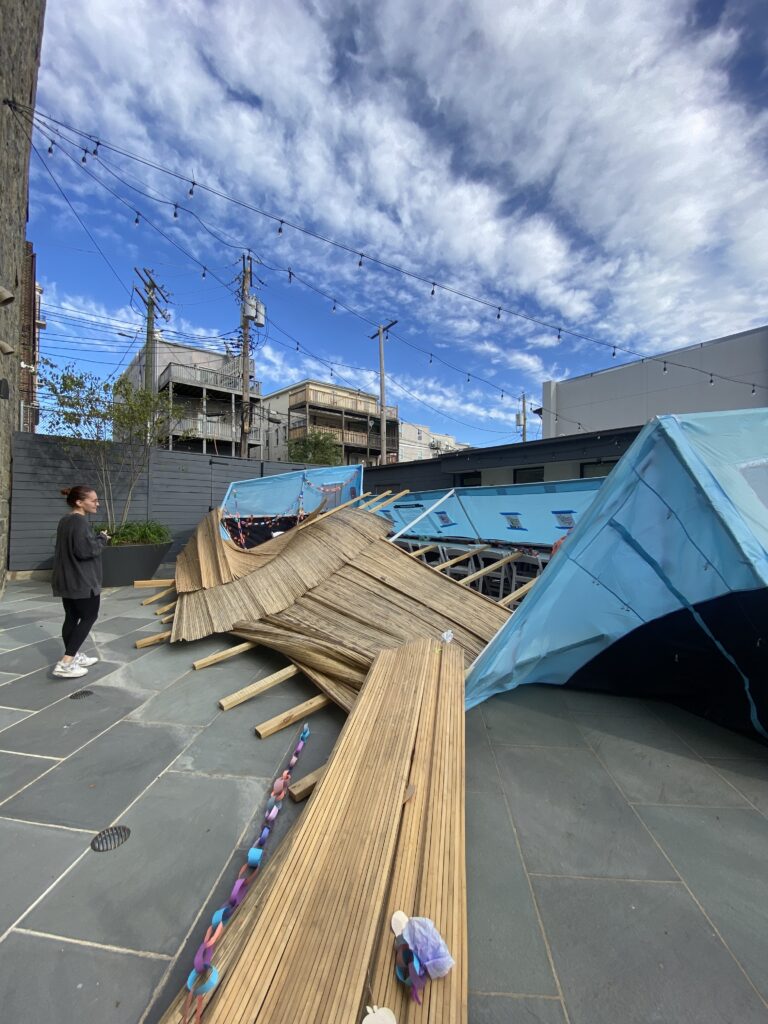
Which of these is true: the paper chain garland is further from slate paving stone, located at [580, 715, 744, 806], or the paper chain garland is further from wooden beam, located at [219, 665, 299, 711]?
slate paving stone, located at [580, 715, 744, 806]

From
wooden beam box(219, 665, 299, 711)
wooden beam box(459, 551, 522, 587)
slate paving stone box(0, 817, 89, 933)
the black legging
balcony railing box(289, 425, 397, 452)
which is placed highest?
balcony railing box(289, 425, 397, 452)

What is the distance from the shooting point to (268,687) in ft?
10.0

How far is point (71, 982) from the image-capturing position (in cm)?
117

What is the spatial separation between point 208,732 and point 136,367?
105 ft

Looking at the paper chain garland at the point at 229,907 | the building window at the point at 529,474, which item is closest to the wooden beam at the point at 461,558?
the paper chain garland at the point at 229,907

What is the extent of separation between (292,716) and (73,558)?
2144 millimetres

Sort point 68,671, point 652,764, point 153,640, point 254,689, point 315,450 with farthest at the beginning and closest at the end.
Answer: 1. point 315,450
2. point 153,640
3. point 68,671
4. point 254,689
5. point 652,764

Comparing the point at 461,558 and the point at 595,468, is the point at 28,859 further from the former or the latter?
the point at 595,468

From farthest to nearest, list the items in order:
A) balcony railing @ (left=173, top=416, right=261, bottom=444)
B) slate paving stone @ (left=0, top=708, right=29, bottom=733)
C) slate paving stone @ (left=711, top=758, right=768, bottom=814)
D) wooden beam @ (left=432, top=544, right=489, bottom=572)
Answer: balcony railing @ (left=173, top=416, right=261, bottom=444)
wooden beam @ (left=432, top=544, right=489, bottom=572)
slate paving stone @ (left=0, top=708, right=29, bottom=733)
slate paving stone @ (left=711, top=758, right=768, bottom=814)

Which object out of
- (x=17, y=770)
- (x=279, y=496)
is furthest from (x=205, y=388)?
(x=17, y=770)

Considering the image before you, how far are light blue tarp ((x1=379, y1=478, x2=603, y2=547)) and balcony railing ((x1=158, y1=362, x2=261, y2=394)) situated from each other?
2005cm

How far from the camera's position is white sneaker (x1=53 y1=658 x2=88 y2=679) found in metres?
3.20

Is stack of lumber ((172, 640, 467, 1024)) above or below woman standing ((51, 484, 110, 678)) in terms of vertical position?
below

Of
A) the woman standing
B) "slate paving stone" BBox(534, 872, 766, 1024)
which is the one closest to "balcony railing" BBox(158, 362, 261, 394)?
the woman standing
